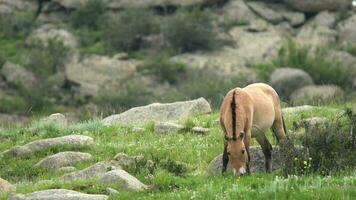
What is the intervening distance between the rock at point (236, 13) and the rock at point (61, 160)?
211 ft

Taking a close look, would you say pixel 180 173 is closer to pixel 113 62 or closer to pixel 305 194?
pixel 305 194

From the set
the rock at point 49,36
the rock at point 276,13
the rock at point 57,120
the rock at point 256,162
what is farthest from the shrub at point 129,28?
the rock at point 256,162

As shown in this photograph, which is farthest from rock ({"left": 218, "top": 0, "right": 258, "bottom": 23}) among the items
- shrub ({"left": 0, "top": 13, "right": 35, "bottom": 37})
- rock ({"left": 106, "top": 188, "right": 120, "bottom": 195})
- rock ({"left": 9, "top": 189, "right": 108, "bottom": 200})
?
rock ({"left": 9, "top": 189, "right": 108, "bottom": 200})

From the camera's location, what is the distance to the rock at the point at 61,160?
16.8 meters

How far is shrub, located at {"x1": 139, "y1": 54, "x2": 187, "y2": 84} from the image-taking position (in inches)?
2911

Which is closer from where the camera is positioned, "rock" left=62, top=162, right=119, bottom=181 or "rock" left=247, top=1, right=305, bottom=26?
"rock" left=62, top=162, right=119, bottom=181

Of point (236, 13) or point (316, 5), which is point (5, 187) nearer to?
point (316, 5)

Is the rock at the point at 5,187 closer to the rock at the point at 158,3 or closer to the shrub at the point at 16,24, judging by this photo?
the shrub at the point at 16,24

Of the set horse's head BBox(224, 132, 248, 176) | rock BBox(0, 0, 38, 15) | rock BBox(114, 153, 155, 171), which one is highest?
horse's head BBox(224, 132, 248, 176)

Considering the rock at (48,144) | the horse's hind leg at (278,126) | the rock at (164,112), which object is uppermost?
the horse's hind leg at (278,126)

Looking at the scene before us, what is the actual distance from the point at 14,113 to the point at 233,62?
20.6 meters

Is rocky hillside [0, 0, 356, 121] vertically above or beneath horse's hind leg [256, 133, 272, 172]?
beneath

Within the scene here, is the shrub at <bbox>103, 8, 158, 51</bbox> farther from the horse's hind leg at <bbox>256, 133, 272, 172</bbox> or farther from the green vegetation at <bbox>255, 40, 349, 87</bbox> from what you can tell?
the horse's hind leg at <bbox>256, 133, 272, 172</bbox>

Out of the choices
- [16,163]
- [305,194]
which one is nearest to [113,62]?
[16,163]
